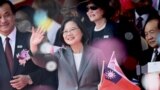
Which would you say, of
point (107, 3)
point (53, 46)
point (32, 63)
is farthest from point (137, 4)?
point (32, 63)

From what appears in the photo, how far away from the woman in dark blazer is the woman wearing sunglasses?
0.09 m

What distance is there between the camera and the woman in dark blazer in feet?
8.54

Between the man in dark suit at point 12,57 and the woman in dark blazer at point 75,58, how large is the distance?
0.09m

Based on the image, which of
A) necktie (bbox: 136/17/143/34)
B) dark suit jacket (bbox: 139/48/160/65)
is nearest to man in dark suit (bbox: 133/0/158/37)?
necktie (bbox: 136/17/143/34)

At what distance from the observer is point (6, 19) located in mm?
2689

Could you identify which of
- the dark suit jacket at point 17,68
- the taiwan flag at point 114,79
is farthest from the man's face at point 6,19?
the taiwan flag at point 114,79

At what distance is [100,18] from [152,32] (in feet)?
1.26

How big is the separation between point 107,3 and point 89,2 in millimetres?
130

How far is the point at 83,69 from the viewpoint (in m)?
2.62

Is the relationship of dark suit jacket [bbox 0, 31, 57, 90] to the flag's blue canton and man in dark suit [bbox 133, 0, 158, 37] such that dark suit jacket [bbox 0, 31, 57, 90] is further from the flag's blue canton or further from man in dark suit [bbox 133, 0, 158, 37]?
man in dark suit [bbox 133, 0, 158, 37]

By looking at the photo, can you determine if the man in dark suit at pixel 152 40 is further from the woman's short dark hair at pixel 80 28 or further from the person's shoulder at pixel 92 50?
the woman's short dark hair at pixel 80 28

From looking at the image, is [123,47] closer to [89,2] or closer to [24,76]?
[89,2]

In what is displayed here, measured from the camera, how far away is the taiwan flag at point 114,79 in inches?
102

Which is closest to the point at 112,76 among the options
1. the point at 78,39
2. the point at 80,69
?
the point at 80,69
